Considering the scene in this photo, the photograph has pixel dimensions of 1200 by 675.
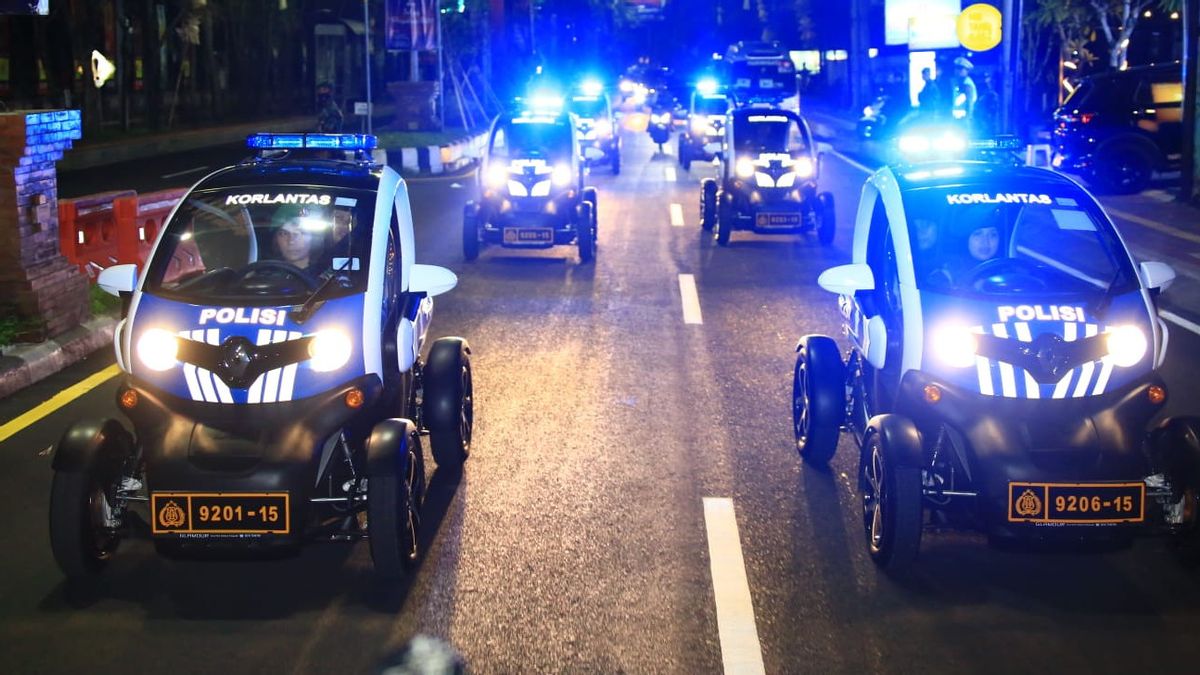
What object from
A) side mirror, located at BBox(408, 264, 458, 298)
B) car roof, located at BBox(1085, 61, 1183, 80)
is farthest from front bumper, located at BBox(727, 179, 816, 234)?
side mirror, located at BBox(408, 264, 458, 298)

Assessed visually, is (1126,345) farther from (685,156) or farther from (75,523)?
(685,156)

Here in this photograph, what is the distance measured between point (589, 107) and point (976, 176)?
26.2 m

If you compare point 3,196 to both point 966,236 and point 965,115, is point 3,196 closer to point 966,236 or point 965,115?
point 966,236

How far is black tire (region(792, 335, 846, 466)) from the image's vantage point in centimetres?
777

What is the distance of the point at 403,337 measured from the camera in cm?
723

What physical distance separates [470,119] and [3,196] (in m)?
39.0

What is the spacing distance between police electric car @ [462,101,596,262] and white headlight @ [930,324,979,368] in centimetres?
1048

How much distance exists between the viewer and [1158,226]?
64.0 feet

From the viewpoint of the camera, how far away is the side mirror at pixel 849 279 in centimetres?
743

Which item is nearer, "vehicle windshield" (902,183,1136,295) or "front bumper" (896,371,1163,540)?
"front bumper" (896,371,1163,540)

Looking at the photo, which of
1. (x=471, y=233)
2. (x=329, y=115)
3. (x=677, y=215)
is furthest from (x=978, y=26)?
(x=471, y=233)

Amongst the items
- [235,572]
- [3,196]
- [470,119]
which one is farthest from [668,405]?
[470,119]

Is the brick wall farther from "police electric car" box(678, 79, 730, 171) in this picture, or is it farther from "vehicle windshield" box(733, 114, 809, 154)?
"police electric car" box(678, 79, 730, 171)

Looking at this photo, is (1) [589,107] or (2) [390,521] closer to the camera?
(2) [390,521]
